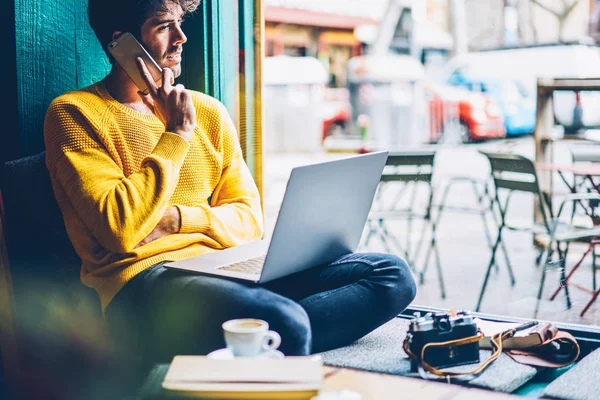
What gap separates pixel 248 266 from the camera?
1786mm

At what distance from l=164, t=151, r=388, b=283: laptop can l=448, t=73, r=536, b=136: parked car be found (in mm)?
7015

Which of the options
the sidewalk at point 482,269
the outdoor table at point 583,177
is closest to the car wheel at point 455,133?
the sidewalk at point 482,269

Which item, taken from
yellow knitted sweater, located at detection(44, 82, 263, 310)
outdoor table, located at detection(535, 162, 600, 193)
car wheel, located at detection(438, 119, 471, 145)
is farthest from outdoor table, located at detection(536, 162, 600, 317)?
car wheel, located at detection(438, 119, 471, 145)

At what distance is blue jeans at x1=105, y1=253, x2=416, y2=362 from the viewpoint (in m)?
1.59

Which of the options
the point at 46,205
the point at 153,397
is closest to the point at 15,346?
the point at 46,205

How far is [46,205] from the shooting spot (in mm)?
1899

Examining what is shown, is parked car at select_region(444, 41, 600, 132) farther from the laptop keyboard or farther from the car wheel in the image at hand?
the car wheel

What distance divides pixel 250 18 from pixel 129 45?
81cm

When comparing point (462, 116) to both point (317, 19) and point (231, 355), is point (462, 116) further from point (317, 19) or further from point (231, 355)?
point (231, 355)

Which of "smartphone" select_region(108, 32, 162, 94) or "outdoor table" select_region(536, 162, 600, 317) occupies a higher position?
"smartphone" select_region(108, 32, 162, 94)

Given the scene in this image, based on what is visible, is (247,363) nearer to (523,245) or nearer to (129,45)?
(129,45)

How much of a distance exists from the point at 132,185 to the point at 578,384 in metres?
1.13

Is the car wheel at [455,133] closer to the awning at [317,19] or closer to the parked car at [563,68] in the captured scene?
the awning at [317,19]

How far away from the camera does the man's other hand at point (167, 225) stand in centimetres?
186
